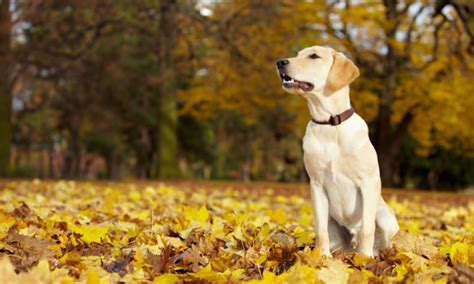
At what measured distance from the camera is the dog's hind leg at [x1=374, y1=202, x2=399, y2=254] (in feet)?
14.0

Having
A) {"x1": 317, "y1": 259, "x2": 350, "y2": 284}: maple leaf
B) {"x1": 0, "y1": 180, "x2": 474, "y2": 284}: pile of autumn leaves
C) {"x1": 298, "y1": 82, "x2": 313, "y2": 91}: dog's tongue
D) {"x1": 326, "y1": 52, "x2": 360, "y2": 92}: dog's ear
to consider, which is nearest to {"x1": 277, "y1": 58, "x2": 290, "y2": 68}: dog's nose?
{"x1": 298, "y1": 82, "x2": 313, "y2": 91}: dog's tongue

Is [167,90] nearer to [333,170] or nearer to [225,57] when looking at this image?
[225,57]

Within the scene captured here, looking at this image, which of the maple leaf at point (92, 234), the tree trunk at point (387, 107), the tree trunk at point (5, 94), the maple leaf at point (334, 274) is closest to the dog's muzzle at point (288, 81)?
the maple leaf at point (334, 274)

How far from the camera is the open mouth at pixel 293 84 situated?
13.3 ft

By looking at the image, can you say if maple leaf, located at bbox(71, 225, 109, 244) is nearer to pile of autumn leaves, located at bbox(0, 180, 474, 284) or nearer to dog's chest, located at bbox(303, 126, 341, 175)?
pile of autumn leaves, located at bbox(0, 180, 474, 284)

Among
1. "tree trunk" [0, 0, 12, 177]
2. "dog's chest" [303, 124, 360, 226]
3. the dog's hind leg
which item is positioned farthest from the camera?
"tree trunk" [0, 0, 12, 177]

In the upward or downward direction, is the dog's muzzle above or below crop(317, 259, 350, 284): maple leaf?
above

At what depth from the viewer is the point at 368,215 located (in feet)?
13.2

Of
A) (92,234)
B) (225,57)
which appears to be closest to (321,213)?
(92,234)

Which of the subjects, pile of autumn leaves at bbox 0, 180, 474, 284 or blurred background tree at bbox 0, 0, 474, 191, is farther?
blurred background tree at bbox 0, 0, 474, 191

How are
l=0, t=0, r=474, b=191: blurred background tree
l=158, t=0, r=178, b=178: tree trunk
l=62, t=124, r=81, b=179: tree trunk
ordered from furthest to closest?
l=62, t=124, r=81, b=179: tree trunk, l=158, t=0, r=178, b=178: tree trunk, l=0, t=0, r=474, b=191: blurred background tree

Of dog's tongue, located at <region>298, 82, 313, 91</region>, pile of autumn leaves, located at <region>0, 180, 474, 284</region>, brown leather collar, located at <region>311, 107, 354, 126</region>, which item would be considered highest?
dog's tongue, located at <region>298, 82, 313, 91</region>

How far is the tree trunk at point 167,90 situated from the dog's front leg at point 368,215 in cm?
1797

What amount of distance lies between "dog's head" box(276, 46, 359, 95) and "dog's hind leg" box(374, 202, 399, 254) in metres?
0.93
